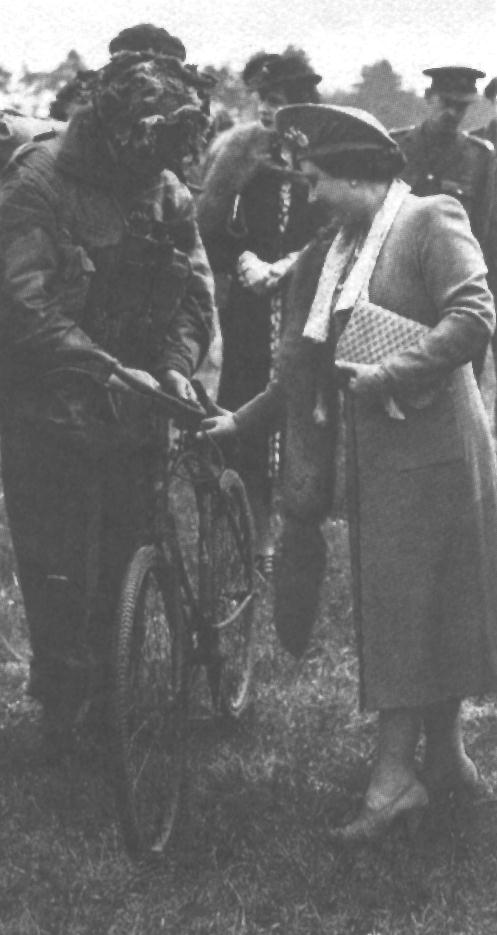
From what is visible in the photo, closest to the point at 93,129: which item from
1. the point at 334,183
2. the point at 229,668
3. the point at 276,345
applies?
the point at 334,183

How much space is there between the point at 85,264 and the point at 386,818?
6.35ft

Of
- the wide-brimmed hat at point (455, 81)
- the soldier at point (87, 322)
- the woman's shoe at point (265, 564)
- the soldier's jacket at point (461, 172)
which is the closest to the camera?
the soldier at point (87, 322)

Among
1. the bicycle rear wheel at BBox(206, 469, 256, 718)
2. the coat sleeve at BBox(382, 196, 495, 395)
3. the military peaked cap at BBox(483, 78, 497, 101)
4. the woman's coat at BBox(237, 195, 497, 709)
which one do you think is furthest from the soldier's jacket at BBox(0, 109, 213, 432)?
the military peaked cap at BBox(483, 78, 497, 101)

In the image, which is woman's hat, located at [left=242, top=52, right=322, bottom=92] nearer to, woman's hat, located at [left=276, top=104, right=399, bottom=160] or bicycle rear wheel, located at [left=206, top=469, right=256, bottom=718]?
bicycle rear wheel, located at [left=206, top=469, right=256, bottom=718]

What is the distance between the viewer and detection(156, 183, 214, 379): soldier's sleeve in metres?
5.53

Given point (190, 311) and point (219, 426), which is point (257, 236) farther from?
point (219, 426)

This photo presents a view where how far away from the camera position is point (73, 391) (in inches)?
206

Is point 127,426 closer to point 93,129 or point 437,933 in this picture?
point 93,129

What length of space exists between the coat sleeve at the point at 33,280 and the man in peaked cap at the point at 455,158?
3.92 metres

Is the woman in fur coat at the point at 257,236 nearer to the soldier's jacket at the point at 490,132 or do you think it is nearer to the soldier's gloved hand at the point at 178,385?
the soldier's jacket at the point at 490,132

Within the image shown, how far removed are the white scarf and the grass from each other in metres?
1.53

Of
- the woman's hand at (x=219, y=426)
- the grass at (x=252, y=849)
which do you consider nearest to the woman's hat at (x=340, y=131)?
the woman's hand at (x=219, y=426)

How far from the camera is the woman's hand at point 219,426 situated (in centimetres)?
548

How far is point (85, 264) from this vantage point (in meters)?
5.11
